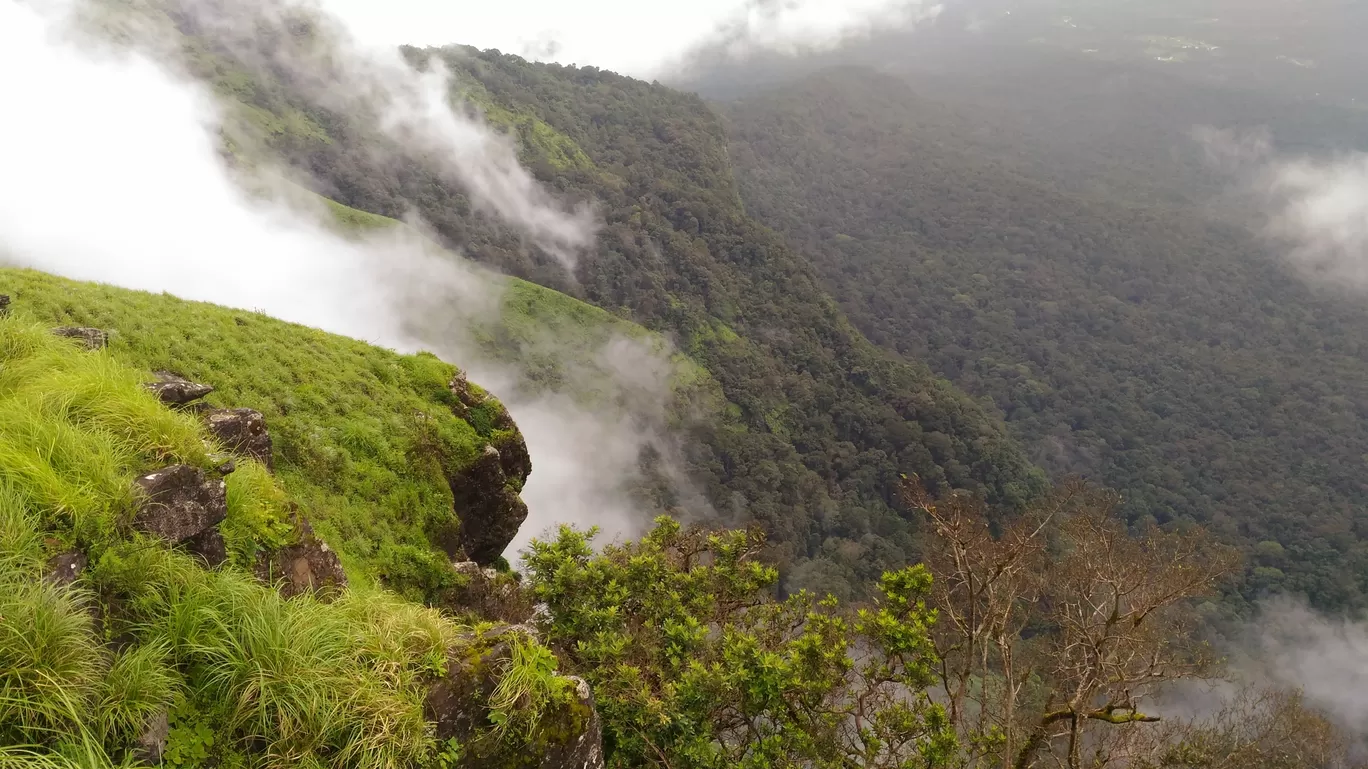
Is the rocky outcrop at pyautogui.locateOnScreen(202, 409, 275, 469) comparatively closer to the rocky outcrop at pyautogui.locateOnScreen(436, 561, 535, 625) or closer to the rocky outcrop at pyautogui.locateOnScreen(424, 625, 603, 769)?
the rocky outcrop at pyautogui.locateOnScreen(436, 561, 535, 625)

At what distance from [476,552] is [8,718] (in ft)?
41.9

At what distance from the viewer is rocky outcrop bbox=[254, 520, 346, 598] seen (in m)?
6.72

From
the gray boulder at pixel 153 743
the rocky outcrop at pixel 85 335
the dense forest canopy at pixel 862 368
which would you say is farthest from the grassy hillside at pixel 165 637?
the dense forest canopy at pixel 862 368

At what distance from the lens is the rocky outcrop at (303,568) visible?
672 cm

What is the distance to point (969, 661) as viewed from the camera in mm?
10406

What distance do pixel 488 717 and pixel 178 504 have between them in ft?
10.7

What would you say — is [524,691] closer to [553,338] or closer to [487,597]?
[487,597]

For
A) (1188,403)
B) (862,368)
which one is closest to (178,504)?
(862,368)

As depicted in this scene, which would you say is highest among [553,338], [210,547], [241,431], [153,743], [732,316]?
[732,316]

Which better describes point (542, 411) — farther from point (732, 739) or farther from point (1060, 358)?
point (1060, 358)

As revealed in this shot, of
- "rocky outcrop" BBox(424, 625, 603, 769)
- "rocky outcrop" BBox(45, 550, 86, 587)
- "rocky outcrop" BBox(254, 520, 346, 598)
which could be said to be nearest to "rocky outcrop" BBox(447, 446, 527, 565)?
"rocky outcrop" BBox(254, 520, 346, 598)

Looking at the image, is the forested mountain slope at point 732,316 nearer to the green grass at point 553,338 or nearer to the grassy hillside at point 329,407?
the green grass at point 553,338

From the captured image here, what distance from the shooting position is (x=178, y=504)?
19.0 feet

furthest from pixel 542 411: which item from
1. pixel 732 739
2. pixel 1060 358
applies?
pixel 1060 358
